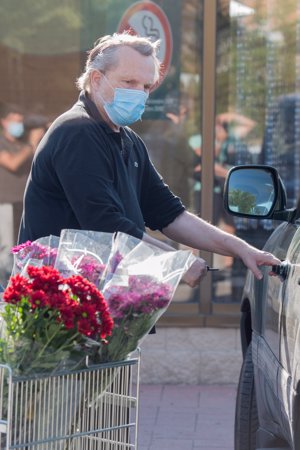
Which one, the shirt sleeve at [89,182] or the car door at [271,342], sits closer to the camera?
the shirt sleeve at [89,182]

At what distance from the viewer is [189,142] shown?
25.7 ft

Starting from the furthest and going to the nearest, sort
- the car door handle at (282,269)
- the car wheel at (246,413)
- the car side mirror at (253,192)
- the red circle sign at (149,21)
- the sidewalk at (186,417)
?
→ the red circle sign at (149,21), the sidewalk at (186,417), the car wheel at (246,413), the car side mirror at (253,192), the car door handle at (282,269)

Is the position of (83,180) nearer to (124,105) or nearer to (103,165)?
(103,165)

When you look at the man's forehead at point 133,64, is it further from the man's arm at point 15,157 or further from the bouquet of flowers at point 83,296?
the man's arm at point 15,157

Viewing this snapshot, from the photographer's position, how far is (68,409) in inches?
116

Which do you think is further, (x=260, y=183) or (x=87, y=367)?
(x=260, y=183)

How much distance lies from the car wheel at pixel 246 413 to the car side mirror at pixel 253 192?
829mm

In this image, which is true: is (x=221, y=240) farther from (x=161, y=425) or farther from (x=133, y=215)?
(x=161, y=425)

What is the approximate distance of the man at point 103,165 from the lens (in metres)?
3.88

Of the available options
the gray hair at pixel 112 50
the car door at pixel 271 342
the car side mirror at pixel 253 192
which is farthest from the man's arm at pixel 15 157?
the gray hair at pixel 112 50

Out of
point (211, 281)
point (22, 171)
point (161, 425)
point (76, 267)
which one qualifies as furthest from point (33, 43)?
point (76, 267)

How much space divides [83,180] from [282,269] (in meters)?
0.80

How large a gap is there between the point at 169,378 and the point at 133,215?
377 cm

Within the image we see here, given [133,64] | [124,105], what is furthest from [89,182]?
[133,64]
